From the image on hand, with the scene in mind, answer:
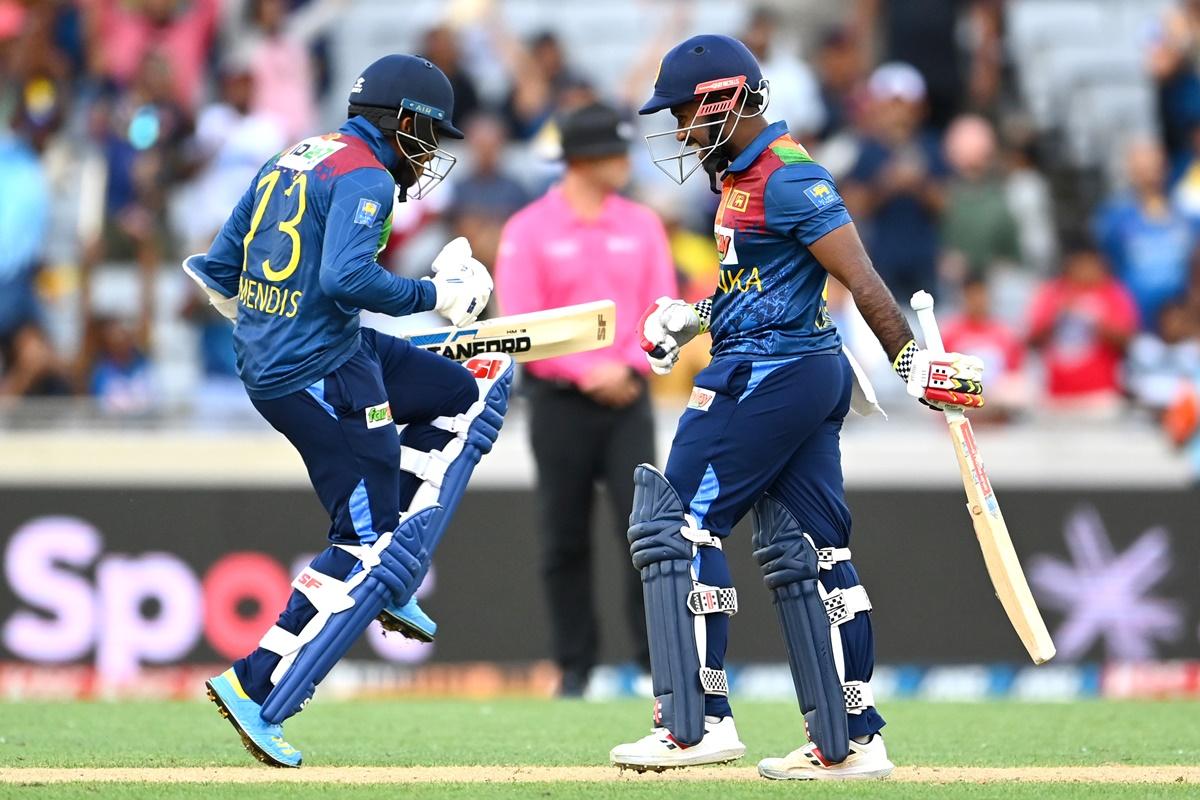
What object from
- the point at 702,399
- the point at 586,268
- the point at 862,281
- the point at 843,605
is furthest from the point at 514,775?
the point at 586,268

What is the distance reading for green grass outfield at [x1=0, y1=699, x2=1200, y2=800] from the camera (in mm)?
5414

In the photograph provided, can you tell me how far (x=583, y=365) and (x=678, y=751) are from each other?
334 centimetres

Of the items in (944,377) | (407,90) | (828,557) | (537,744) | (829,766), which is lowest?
(537,744)

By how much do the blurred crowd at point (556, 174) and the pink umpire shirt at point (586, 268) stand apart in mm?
2225

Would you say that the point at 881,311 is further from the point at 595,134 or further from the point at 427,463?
the point at 595,134

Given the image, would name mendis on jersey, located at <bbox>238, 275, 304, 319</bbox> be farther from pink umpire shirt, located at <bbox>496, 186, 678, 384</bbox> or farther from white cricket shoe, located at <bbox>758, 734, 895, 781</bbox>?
pink umpire shirt, located at <bbox>496, 186, 678, 384</bbox>

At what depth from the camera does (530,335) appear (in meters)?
6.87

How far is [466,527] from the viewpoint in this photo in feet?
35.3

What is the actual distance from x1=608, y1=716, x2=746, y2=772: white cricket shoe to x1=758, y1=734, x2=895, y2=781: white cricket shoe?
0.41 ft

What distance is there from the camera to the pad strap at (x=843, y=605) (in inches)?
231

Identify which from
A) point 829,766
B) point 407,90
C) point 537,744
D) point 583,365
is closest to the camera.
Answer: point 829,766

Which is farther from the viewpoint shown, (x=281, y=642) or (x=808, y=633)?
(x=281, y=642)

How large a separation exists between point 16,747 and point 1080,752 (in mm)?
3650

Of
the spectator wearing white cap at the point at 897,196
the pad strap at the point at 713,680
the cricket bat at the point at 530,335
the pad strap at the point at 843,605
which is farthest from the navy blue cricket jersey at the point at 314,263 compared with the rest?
the spectator wearing white cap at the point at 897,196
